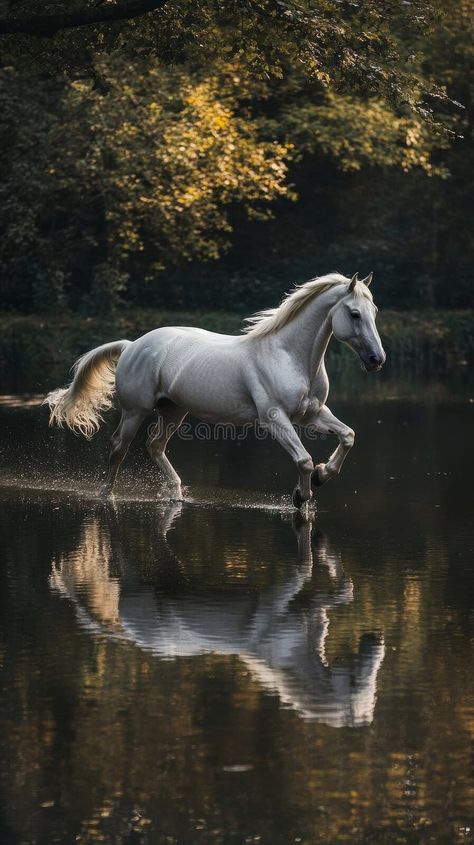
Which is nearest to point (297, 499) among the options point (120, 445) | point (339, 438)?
point (339, 438)

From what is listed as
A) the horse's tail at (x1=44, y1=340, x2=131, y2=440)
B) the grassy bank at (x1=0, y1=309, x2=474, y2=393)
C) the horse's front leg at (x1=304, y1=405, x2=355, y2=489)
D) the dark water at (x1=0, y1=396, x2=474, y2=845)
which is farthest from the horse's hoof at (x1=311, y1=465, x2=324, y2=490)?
the grassy bank at (x1=0, y1=309, x2=474, y2=393)

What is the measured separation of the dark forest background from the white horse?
17290 mm

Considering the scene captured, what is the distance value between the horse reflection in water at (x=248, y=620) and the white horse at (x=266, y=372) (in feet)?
5.49

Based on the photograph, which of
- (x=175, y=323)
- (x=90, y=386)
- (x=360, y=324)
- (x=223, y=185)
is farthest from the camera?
(x=223, y=185)

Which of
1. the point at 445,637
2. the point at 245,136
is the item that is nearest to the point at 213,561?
the point at 445,637

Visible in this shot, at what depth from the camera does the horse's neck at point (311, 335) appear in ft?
41.9

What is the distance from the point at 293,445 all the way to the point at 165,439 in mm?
1963

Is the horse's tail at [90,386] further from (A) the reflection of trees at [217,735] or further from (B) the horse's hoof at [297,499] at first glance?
(A) the reflection of trees at [217,735]

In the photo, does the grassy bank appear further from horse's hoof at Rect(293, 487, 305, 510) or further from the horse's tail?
horse's hoof at Rect(293, 487, 305, 510)

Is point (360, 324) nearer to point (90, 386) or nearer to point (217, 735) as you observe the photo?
point (90, 386)

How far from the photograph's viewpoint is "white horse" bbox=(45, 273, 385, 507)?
12523 millimetres

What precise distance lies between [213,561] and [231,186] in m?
26.8

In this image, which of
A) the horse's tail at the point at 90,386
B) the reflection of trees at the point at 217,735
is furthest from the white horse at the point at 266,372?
the reflection of trees at the point at 217,735

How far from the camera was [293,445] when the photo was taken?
12.6 meters
